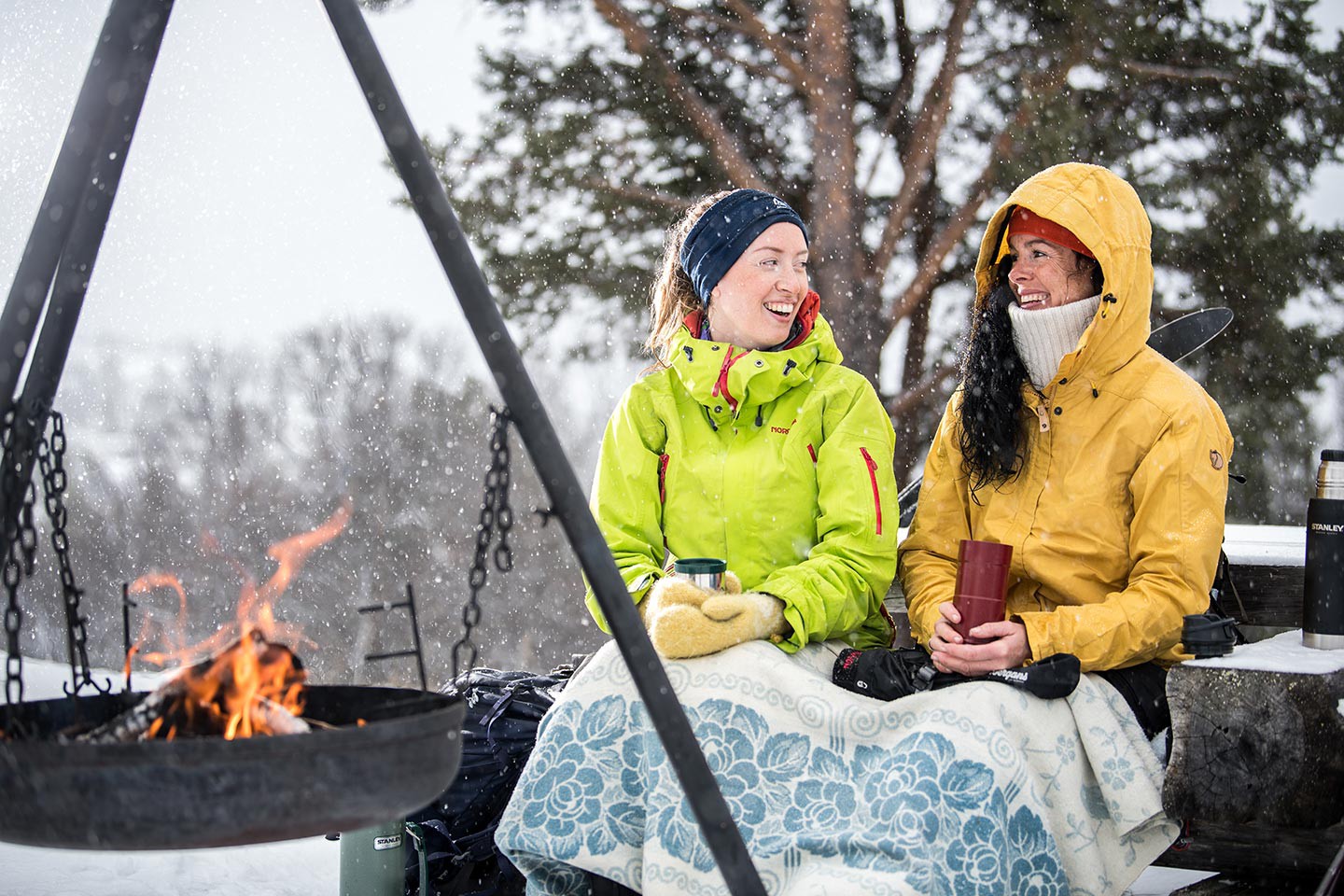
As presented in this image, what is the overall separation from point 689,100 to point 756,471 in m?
5.77

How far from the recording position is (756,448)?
2.96 meters

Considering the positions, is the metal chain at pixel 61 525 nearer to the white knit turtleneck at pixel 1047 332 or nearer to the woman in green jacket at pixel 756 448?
the woman in green jacket at pixel 756 448

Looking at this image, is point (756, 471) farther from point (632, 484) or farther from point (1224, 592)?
point (1224, 592)

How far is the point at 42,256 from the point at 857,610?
1.84 m

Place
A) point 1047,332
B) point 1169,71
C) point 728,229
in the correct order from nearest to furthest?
point 1047,332, point 728,229, point 1169,71

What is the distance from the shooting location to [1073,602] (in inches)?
108

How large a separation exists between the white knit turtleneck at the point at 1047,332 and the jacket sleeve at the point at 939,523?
0.22m

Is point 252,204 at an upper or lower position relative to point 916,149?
upper

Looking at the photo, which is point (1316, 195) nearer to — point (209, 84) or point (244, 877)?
point (244, 877)

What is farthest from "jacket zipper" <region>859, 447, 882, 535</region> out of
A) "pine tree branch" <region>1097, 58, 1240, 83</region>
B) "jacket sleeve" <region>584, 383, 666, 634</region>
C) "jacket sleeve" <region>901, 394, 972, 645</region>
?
"pine tree branch" <region>1097, 58, 1240, 83</region>

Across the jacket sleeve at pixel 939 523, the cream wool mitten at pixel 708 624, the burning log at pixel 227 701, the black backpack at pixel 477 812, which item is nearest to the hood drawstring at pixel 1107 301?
the jacket sleeve at pixel 939 523

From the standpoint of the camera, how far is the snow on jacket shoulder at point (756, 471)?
283 centimetres

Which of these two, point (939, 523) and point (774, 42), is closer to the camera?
point (939, 523)

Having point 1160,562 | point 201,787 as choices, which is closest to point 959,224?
point 1160,562
